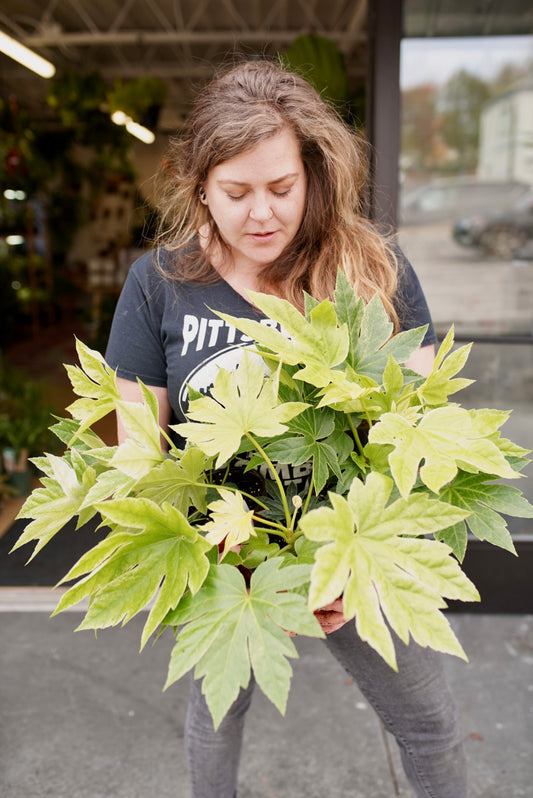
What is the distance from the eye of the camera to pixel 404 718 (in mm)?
1197

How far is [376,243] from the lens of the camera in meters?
1.22

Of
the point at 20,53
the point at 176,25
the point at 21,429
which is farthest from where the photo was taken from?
the point at 176,25

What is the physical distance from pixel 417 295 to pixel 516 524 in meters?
1.61

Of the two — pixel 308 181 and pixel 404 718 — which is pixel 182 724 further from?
pixel 308 181

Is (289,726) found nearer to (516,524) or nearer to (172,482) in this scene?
(516,524)

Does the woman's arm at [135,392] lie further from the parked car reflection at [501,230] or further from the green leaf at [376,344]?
the parked car reflection at [501,230]

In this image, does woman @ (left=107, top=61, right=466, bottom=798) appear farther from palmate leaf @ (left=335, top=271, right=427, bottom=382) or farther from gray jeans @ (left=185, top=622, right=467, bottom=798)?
palmate leaf @ (left=335, top=271, right=427, bottom=382)

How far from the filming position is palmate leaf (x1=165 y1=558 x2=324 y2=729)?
0.65m

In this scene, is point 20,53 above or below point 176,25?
below

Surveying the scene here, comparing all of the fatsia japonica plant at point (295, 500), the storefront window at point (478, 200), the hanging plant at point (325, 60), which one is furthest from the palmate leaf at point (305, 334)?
the hanging plant at point (325, 60)

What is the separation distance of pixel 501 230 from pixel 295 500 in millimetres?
3442

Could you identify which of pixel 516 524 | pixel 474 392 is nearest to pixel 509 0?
pixel 474 392

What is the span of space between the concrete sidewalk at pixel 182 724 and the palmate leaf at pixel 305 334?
149cm

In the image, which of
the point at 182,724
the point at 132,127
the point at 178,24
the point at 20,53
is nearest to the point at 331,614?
the point at 182,724
